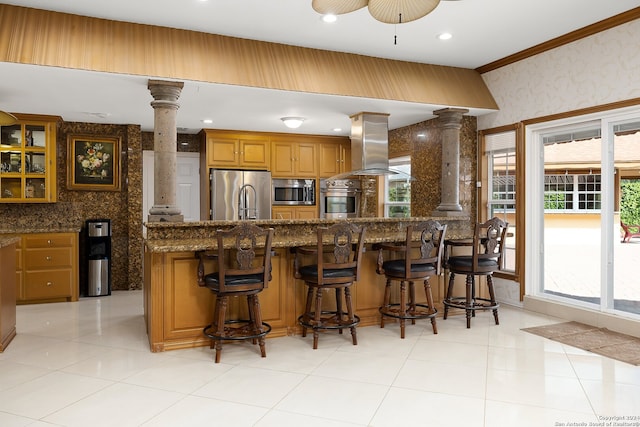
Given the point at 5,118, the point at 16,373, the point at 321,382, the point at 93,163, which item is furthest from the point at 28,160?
the point at 321,382

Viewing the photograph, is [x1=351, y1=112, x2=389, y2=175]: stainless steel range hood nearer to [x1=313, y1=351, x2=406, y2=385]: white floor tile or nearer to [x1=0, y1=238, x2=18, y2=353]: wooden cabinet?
[x1=313, y1=351, x2=406, y2=385]: white floor tile

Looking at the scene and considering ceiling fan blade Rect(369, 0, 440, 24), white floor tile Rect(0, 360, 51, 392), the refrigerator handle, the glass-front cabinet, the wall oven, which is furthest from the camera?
the wall oven

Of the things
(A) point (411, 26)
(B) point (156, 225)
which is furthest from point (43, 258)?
(A) point (411, 26)

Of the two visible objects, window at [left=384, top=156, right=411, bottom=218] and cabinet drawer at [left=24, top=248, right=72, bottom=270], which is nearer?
cabinet drawer at [left=24, top=248, right=72, bottom=270]

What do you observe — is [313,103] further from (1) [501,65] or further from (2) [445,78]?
(1) [501,65]

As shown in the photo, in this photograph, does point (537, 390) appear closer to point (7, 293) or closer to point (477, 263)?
point (477, 263)

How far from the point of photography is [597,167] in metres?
4.21

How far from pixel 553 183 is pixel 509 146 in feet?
2.12

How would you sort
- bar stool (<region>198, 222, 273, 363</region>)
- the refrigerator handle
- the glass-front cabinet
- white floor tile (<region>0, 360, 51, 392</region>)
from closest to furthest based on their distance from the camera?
white floor tile (<region>0, 360, 51, 392</region>), bar stool (<region>198, 222, 273, 363</region>), the glass-front cabinet, the refrigerator handle

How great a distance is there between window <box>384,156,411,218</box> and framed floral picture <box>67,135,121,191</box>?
12.6ft

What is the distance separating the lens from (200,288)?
366 centimetres

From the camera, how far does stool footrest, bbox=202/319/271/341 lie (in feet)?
11.1

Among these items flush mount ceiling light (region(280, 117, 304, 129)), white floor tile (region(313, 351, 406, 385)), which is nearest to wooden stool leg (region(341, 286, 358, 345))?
white floor tile (region(313, 351, 406, 385))

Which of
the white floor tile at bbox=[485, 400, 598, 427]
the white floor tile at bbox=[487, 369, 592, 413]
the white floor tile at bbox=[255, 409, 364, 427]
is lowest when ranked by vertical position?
the white floor tile at bbox=[255, 409, 364, 427]
